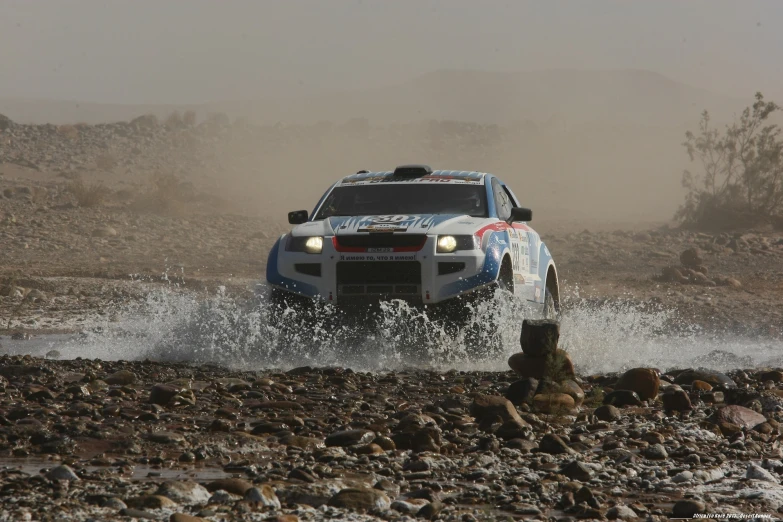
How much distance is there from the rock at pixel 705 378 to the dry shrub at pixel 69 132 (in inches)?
1410

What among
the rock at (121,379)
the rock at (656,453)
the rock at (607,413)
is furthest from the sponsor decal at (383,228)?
the rock at (656,453)

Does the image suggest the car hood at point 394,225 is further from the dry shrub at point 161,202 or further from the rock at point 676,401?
the dry shrub at point 161,202

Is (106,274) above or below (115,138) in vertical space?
below

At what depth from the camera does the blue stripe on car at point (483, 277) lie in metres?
9.19

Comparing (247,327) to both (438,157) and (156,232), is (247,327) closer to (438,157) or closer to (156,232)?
(156,232)

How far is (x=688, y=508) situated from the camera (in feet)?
15.5

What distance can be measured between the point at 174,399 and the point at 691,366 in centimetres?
557

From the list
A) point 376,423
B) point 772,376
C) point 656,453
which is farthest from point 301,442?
point 772,376

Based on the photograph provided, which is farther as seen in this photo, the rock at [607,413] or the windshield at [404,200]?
the windshield at [404,200]

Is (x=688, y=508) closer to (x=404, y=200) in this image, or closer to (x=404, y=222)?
(x=404, y=222)

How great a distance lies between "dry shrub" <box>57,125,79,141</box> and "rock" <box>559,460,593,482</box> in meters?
38.5

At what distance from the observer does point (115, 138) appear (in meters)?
42.8

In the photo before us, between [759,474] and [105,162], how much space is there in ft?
113

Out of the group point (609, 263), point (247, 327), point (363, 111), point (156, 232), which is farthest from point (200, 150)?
point (363, 111)
